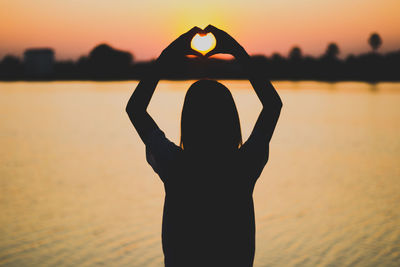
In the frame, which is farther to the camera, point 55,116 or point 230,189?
point 55,116

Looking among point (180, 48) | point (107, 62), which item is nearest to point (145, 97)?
point (180, 48)

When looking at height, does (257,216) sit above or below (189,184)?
below

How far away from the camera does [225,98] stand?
179 centimetres

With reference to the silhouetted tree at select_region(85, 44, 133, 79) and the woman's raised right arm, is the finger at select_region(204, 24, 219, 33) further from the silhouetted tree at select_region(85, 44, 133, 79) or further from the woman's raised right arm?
the silhouetted tree at select_region(85, 44, 133, 79)

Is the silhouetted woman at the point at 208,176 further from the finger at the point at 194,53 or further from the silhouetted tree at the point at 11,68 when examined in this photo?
the silhouetted tree at the point at 11,68

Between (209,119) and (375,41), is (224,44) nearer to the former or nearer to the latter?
(209,119)

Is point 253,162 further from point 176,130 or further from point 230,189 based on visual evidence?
point 176,130

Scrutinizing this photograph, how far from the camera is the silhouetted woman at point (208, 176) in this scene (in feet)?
5.95

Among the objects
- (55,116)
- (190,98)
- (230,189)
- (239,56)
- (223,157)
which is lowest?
(55,116)

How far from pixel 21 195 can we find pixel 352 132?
16.4 metres

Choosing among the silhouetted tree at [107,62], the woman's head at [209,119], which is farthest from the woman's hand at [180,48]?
the silhouetted tree at [107,62]

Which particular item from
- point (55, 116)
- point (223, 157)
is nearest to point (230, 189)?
point (223, 157)

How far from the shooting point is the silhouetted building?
475 ft

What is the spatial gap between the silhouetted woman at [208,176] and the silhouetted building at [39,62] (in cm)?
14614
